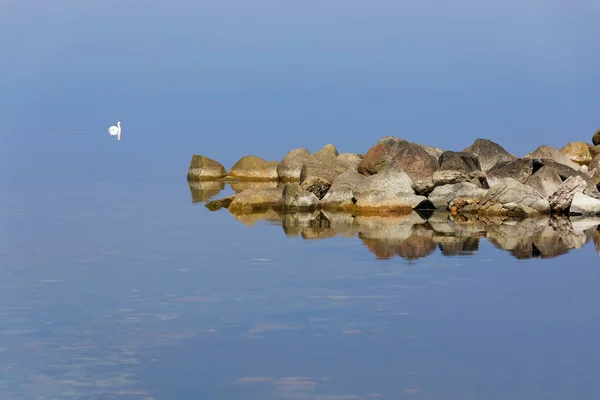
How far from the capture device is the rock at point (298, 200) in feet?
104

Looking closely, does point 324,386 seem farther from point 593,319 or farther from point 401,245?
point 401,245

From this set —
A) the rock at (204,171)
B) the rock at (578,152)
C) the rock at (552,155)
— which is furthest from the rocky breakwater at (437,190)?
the rock at (578,152)

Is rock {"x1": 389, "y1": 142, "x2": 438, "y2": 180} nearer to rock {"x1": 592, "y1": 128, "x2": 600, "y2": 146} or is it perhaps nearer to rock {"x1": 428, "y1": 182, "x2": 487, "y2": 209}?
rock {"x1": 428, "y1": 182, "x2": 487, "y2": 209}

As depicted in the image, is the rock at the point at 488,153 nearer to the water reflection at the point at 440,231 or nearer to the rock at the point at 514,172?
the rock at the point at 514,172

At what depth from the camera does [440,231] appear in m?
26.5

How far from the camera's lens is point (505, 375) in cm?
1205

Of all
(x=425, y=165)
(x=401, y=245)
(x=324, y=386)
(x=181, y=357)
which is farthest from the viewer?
(x=425, y=165)

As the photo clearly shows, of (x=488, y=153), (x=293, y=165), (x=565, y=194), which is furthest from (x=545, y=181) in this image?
(x=293, y=165)

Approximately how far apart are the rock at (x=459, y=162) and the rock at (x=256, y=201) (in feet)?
20.2

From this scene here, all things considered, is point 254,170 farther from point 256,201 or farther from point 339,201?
point 339,201

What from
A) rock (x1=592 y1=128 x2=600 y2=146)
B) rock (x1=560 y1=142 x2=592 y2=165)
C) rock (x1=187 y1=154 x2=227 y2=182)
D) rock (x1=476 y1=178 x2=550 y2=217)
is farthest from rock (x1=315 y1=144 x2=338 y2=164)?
rock (x1=592 y1=128 x2=600 y2=146)

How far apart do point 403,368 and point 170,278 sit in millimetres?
7583

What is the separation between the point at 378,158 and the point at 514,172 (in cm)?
653

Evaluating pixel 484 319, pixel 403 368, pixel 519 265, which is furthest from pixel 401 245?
pixel 403 368
